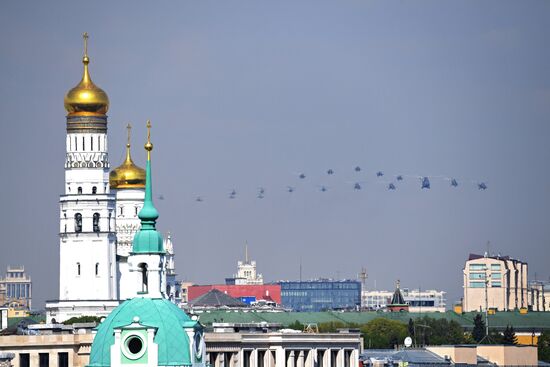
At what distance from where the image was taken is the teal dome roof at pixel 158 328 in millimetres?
88750

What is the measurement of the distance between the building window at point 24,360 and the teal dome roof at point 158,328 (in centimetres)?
2754

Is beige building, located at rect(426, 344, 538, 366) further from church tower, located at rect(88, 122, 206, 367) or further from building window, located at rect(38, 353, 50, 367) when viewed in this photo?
church tower, located at rect(88, 122, 206, 367)

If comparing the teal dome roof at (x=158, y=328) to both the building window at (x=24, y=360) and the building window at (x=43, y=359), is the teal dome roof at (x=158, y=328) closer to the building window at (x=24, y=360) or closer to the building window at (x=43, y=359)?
the building window at (x=24, y=360)

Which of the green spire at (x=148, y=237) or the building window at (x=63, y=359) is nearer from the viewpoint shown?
the green spire at (x=148, y=237)

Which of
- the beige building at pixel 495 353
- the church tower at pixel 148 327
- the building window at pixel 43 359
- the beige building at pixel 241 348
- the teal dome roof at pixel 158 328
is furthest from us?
the beige building at pixel 495 353

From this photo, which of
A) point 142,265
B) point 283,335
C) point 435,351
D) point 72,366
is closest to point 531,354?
point 435,351

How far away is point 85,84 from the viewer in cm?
19975

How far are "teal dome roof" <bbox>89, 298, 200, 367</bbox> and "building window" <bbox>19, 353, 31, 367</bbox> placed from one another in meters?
27.5

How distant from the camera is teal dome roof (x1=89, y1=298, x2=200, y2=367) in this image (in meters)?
88.8

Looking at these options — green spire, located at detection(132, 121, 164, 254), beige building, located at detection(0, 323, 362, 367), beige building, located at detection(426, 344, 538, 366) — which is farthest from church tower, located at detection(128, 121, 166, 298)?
beige building, located at detection(426, 344, 538, 366)

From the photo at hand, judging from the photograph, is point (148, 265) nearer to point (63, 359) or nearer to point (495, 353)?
point (63, 359)

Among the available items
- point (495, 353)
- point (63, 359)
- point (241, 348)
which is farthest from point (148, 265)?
point (495, 353)

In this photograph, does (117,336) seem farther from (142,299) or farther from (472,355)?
(472,355)

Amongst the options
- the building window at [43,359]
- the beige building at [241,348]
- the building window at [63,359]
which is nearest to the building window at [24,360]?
the beige building at [241,348]
